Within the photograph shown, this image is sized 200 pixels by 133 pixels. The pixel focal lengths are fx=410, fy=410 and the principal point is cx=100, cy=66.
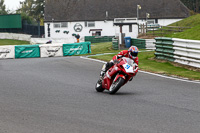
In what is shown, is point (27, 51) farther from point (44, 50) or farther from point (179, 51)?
point (179, 51)

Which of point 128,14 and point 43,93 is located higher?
point 128,14

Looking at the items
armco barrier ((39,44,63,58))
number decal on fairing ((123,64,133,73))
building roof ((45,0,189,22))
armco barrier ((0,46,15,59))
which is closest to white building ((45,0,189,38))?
building roof ((45,0,189,22))

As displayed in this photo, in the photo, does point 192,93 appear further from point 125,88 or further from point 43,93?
point 43,93

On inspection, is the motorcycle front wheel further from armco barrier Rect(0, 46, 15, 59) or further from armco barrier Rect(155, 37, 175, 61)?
armco barrier Rect(0, 46, 15, 59)

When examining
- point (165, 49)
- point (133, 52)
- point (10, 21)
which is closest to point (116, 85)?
point (133, 52)

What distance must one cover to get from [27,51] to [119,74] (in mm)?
24070

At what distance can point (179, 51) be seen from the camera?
19188 mm

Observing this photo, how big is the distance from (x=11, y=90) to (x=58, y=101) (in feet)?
8.96

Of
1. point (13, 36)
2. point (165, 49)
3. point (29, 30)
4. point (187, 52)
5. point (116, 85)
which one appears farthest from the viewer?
point (29, 30)

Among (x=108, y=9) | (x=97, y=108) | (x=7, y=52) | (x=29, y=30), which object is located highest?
(x=108, y=9)

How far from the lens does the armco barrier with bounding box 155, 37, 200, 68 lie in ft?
57.0

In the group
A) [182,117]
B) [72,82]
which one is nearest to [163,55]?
[72,82]

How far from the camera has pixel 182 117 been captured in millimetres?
7555

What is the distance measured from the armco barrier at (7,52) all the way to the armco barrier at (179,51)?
48.1 feet
